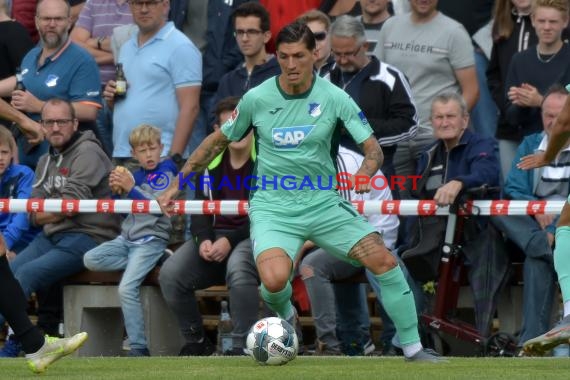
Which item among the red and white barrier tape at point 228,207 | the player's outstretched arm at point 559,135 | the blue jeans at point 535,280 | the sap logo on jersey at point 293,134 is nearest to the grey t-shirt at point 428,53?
the red and white barrier tape at point 228,207

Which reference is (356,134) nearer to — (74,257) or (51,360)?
(51,360)

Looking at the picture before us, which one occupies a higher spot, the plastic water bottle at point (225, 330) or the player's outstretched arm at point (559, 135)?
the player's outstretched arm at point (559, 135)

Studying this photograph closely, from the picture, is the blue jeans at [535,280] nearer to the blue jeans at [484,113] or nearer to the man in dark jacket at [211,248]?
the blue jeans at [484,113]

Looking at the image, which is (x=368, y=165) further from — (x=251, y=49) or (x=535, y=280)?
(x=251, y=49)

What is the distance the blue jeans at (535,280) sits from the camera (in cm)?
1136

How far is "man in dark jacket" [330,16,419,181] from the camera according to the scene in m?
12.5

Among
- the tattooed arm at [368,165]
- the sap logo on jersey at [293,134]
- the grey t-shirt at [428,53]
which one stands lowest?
the tattooed arm at [368,165]

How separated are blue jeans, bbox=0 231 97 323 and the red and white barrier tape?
321mm

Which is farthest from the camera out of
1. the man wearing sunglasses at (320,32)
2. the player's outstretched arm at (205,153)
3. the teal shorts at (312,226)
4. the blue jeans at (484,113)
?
the blue jeans at (484,113)

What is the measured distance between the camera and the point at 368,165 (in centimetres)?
980

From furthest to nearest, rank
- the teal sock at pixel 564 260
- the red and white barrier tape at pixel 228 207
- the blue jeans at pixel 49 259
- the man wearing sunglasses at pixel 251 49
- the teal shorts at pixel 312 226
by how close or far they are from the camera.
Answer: the man wearing sunglasses at pixel 251 49
the blue jeans at pixel 49 259
the red and white barrier tape at pixel 228 207
the teal shorts at pixel 312 226
the teal sock at pixel 564 260

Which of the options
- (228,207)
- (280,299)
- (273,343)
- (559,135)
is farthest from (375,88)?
(559,135)

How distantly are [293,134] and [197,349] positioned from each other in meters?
3.11

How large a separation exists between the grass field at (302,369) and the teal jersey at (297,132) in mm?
1294
